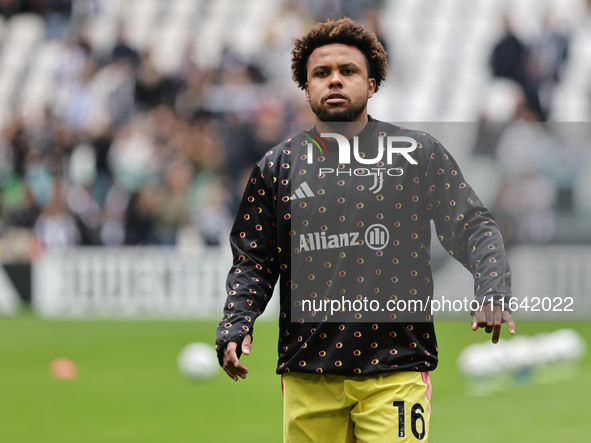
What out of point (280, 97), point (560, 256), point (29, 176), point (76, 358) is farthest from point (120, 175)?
point (560, 256)

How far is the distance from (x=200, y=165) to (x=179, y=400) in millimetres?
7747

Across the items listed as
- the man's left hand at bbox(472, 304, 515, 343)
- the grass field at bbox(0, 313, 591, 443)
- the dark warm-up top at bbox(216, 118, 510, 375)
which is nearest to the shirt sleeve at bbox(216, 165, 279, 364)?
the dark warm-up top at bbox(216, 118, 510, 375)

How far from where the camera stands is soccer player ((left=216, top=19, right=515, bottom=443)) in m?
3.92

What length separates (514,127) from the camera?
14984 millimetres

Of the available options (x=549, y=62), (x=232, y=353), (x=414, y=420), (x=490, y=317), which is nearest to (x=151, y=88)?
(x=549, y=62)

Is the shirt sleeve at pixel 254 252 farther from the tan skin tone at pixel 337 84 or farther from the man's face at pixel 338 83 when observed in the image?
the man's face at pixel 338 83

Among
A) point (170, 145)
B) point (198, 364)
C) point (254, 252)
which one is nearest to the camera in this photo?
point (254, 252)

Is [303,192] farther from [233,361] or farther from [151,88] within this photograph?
[151,88]

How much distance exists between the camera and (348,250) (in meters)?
4.01

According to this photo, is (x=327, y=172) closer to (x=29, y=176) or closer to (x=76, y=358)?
(x=76, y=358)

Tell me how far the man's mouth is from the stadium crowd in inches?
424

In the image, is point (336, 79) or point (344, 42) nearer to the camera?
point (336, 79)

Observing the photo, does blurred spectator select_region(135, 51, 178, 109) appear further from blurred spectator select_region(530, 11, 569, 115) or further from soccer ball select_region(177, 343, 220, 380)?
soccer ball select_region(177, 343, 220, 380)

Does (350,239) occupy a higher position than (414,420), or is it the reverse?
(350,239)
